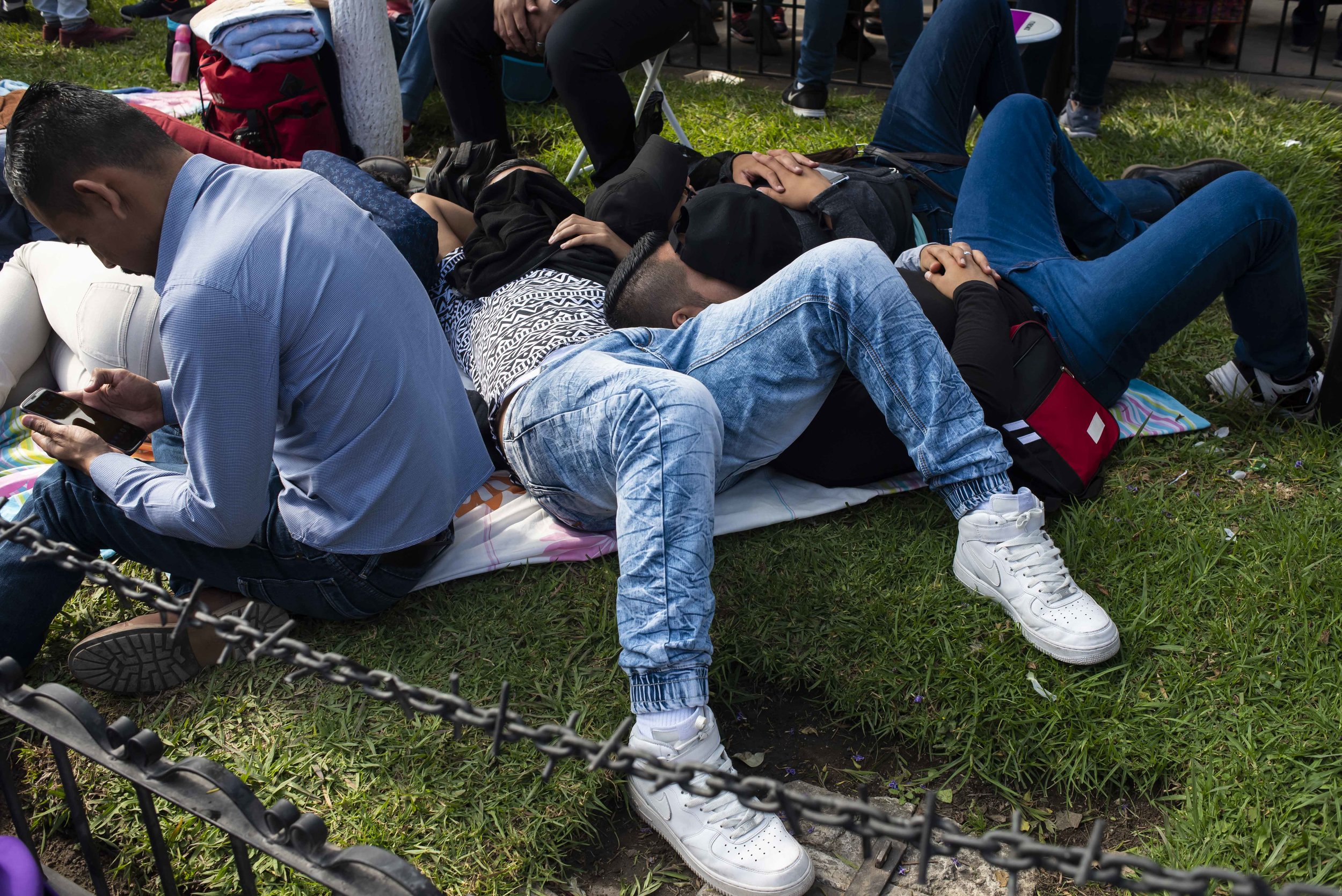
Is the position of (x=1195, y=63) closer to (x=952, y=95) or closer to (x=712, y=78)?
(x=712, y=78)

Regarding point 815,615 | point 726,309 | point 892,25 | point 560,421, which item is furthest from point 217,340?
point 892,25

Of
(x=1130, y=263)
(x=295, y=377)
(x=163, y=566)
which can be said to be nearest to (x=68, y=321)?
(x=163, y=566)

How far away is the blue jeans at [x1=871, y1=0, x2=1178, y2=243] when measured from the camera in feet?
12.1

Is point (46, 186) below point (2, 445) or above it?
above

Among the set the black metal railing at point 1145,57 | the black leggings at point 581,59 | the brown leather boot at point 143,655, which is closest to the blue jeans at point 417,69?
the black leggings at point 581,59

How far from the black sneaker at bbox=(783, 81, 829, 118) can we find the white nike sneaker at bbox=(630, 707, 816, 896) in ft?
13.9

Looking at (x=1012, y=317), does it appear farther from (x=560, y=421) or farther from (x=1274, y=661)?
(x=560, y=421)

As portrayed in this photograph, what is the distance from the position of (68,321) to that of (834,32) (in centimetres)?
406

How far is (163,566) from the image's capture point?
8.34ft

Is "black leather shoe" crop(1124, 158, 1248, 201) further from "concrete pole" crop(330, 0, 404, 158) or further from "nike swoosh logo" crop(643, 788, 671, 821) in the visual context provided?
"concrete pole" crop(330, 0, 404, 158)

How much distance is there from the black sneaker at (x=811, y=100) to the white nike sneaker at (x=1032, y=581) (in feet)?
11.8

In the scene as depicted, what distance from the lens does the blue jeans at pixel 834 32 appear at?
200 inches

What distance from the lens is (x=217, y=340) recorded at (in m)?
1.98

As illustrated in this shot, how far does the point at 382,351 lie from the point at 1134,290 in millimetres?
1976
